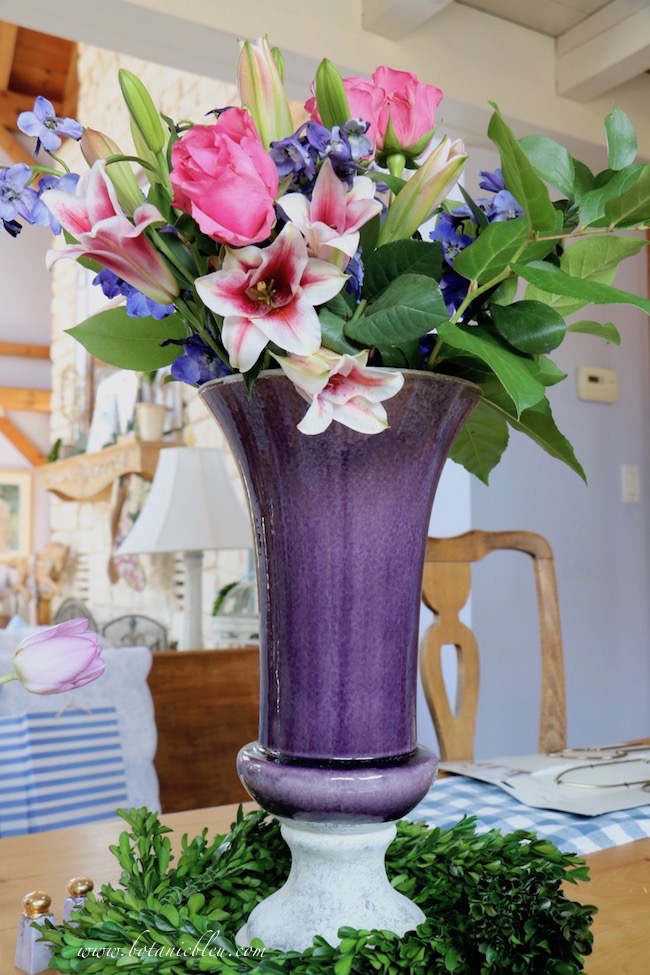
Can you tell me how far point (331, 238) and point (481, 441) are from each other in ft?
0.75

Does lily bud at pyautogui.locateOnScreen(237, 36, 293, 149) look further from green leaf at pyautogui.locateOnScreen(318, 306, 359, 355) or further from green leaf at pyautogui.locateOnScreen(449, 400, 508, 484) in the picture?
green leaf at pyautogui.locateOnScreen(449, 400, 508, 484)

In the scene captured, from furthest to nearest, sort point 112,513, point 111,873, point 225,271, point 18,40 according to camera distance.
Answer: point 18,40, point 112,513, point 111,873, point 225,271

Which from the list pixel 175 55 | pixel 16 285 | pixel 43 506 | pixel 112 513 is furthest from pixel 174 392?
pixel 43 506

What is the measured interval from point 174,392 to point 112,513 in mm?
1092

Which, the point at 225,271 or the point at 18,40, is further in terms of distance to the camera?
the point at 18,40

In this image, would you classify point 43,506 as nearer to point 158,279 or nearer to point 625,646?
point 625,646

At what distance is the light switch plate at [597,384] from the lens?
2732 millimetres

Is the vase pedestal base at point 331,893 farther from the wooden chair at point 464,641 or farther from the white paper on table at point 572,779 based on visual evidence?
the wooden chair at point 464,641

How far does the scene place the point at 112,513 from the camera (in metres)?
5.04

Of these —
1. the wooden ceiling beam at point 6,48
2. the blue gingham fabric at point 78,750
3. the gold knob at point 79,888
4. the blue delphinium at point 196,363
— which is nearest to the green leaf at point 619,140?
the blue delphinium at point 196,363

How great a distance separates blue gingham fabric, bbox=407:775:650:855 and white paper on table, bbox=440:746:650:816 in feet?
0.03

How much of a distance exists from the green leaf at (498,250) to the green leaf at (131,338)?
0.17 metres

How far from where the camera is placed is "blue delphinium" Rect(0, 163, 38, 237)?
477 millimetres

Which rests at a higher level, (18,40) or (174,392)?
(18,40)
